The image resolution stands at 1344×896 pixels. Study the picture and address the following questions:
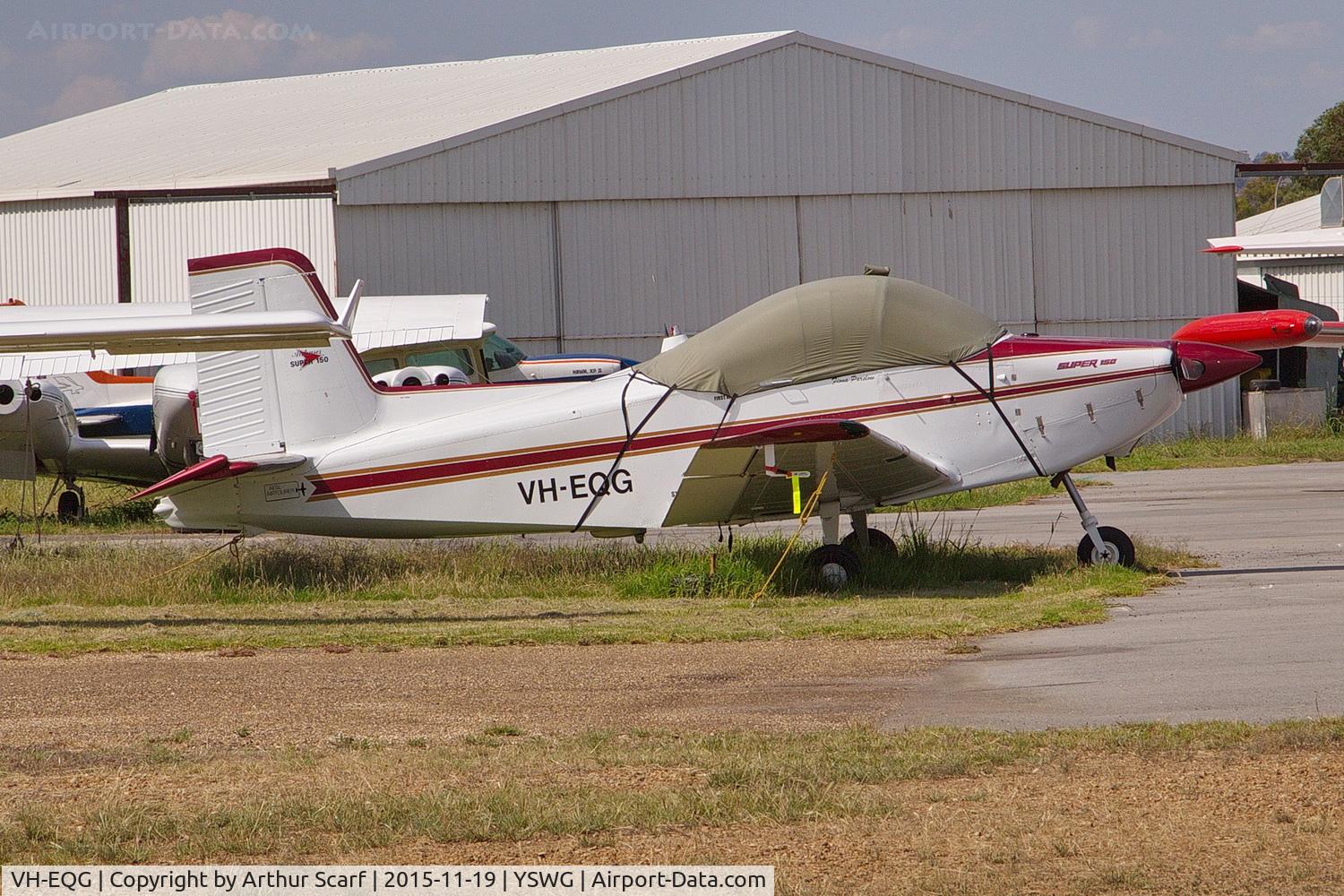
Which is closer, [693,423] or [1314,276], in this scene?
[693,423]

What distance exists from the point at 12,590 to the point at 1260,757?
9.35 metres

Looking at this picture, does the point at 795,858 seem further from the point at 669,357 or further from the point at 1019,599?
the point at 669,357

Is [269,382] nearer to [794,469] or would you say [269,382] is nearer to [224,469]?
[224,469]

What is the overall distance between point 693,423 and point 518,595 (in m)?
1.92

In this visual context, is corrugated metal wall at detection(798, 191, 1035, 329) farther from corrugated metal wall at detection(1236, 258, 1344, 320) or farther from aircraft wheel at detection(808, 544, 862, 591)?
corrugated metal wall at detection(1236, 258, 1344, 320)

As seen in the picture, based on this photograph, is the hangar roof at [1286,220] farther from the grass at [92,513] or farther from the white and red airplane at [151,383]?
the grass at [92,513]

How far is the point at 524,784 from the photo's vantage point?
5.33m

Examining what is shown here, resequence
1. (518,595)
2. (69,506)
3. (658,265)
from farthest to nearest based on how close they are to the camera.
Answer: (658,265), (69,506), (518,595)

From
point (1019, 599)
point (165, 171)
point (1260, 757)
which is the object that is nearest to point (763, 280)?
point (165, 171)

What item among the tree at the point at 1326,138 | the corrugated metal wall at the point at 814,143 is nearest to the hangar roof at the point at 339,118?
the corrugated metal wall at the point at 814,143

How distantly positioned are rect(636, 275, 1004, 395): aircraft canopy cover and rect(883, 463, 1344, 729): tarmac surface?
96.4 inches

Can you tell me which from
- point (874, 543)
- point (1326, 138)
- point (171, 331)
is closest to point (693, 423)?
point (874, 543)

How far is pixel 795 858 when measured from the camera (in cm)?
441

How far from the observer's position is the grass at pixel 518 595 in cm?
904
